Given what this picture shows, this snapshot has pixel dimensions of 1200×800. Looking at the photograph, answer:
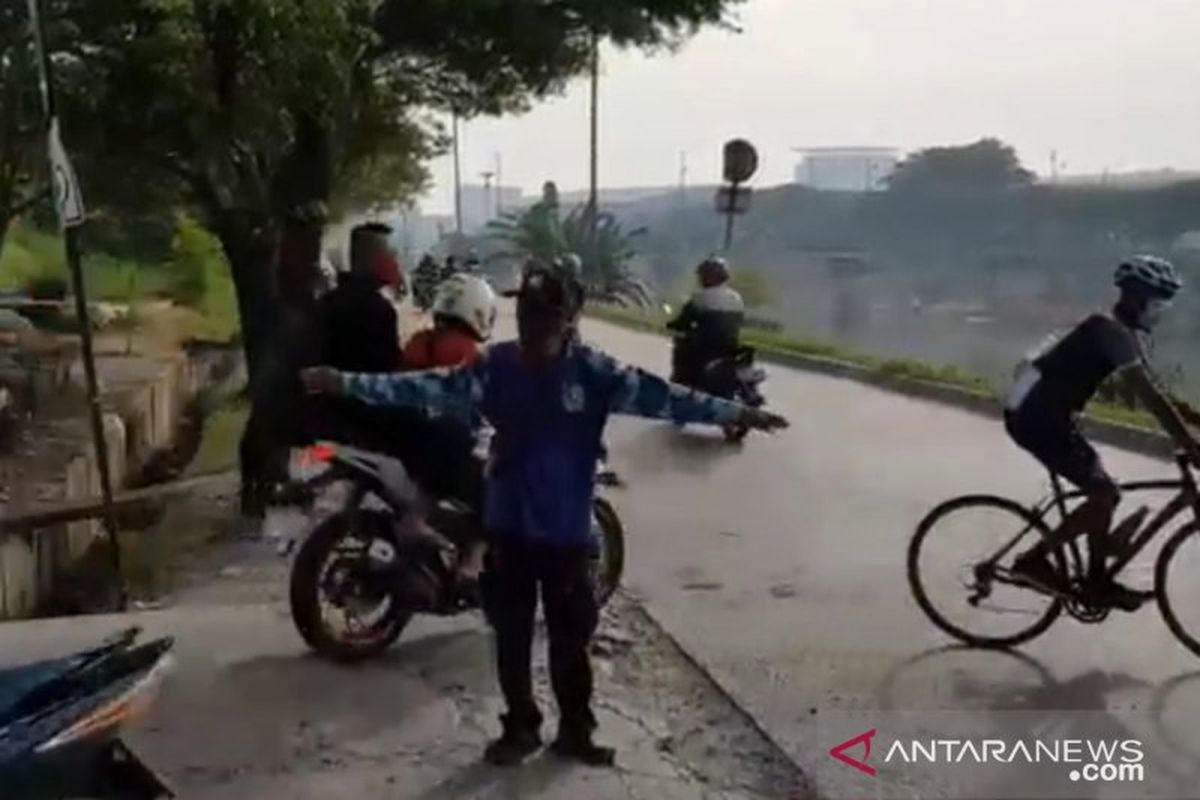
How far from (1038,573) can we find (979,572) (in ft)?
0.82

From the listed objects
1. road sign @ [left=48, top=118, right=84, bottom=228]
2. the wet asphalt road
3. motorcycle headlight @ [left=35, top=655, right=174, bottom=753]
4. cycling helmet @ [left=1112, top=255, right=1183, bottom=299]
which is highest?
road sign @ [left=48, top=118, right=84, bottom=228]

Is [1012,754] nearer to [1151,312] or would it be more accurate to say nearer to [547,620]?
[547,620]

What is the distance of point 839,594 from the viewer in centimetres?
886

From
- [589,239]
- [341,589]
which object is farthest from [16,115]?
[589,239]

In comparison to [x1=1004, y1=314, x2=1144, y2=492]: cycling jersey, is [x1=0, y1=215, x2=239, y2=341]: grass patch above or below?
below

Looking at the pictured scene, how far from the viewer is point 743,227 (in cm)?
2738

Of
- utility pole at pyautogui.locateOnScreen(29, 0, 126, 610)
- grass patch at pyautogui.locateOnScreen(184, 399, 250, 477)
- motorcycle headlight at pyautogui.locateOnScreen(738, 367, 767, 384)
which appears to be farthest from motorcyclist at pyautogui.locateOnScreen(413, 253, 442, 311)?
utility pole at pyautogui.locateOnScreen(29, 0, 126, 610)

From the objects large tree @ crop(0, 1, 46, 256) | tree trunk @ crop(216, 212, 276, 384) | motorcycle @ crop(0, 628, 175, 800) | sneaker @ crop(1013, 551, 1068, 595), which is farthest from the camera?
tree trunk @ crop(216, 212, 276, 384)

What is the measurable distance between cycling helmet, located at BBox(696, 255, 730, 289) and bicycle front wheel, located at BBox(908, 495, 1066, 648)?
8951mm

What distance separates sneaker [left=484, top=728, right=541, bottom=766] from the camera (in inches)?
230

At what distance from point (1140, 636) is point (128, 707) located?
4976 millimetres

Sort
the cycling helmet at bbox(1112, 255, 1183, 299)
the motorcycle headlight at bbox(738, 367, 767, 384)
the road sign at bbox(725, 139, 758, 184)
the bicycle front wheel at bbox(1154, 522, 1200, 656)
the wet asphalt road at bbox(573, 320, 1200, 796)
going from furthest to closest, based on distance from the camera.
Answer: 1. the road sign at bbox(725, 139, 758, 184)
2. the motorcycle headlight at bbox(738, 367, 767, 384)
3. the bicycle front wheel at bbox(1154, 522, 1200, 656)
4. the cycling helmet at bbox(1112, 255, 1183, 299)
5. the wet asphalt road at bbox(573, 320, 1200, 796)

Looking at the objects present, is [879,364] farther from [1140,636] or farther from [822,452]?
[1140,636]

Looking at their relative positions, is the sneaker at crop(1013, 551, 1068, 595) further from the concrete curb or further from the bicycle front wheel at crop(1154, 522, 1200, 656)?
the concrete curb
